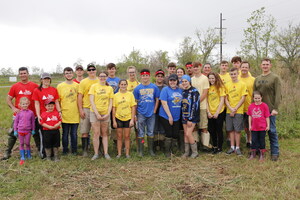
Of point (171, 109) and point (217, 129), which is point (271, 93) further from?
point (171, 109)

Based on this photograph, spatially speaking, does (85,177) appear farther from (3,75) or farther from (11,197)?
(3,75)

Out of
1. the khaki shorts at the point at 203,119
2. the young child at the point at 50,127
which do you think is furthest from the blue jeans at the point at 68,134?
the khaki shorts at the point at 203,119

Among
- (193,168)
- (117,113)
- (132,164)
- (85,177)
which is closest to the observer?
(85,177)

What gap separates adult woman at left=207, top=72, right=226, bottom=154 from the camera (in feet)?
18.7

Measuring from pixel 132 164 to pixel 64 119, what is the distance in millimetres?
1909

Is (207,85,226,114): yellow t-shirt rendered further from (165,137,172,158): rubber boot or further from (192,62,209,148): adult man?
(165,137,172,158): rubber boot

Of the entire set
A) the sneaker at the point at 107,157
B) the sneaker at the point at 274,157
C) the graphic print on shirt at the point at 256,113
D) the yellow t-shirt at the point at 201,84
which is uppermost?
the yellow t-shirt at the point at 201,84

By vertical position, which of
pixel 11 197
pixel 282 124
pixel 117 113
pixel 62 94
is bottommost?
pixel 11 197

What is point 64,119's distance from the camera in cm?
565

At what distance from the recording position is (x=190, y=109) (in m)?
5.52

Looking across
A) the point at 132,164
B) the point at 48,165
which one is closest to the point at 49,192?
the point at 48,165

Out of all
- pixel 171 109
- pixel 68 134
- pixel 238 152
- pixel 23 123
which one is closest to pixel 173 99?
pixel 171 109

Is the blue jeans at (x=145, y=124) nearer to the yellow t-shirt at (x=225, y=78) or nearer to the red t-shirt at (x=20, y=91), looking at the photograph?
the yellow t-shirt at (x=225, y=78)

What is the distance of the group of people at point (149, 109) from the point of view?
5.37 meters
